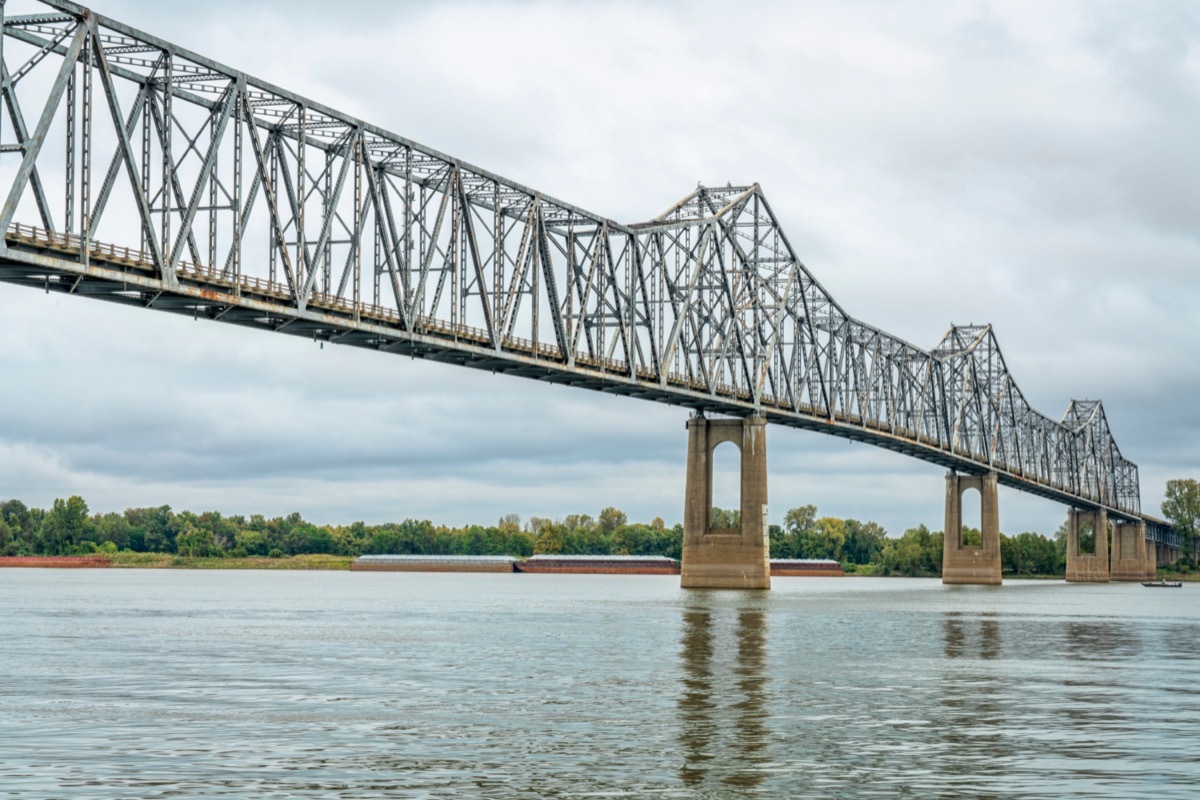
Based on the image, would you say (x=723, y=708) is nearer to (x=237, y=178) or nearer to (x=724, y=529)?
(x=237, y=178)

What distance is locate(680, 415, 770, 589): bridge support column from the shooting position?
11631 cm

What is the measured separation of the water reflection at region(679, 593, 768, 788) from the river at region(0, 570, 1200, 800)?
10 cm

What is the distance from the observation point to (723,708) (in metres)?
34.3

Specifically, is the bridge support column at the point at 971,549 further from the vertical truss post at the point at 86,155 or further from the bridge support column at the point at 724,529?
the vertical truss post at the point at 86,155

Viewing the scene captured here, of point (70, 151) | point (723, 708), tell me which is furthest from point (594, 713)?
point (70, 151)

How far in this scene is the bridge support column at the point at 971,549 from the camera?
178375mm

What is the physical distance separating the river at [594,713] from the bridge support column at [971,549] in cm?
11170

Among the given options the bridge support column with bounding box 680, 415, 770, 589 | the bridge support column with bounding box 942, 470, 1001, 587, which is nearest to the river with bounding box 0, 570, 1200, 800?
the bridge support column with bounding box 680, 415, 770, 589

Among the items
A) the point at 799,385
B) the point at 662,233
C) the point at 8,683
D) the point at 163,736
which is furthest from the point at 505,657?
the point at 799,385

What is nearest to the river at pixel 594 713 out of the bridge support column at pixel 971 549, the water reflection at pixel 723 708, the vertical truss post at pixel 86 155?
the water reflection at pixel 723 708

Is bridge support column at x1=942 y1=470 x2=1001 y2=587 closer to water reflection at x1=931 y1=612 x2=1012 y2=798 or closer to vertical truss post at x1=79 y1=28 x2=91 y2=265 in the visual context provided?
water reflection at x1=931 y1=612 x2=1012 y2=798

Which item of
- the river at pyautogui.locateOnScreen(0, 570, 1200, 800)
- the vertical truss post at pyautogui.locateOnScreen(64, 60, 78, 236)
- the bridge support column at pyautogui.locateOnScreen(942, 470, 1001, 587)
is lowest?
the river at pyautogui.locateOnScreen(0, 570, 1200, 800)

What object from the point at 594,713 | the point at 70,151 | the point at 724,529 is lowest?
the point at 594,713

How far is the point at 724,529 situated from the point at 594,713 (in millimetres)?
86809
